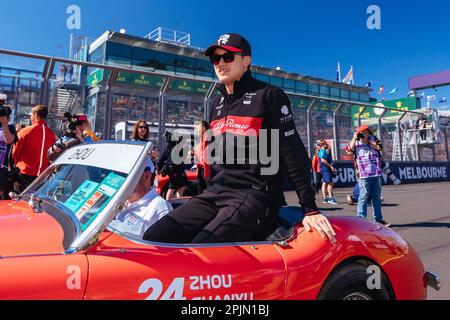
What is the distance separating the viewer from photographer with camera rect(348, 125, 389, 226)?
6.17 meters

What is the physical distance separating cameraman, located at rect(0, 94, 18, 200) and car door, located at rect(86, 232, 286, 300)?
11.6 feet

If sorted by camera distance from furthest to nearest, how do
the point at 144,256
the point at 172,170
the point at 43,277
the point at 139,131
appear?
the point at 172,170, the point at 139,131, the point at 144,256, the point at 43,277

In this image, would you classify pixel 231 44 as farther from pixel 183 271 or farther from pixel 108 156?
pixel 183 271

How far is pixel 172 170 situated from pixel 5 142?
8.62 feet

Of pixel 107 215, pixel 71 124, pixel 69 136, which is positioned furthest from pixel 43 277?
pixel 71 124

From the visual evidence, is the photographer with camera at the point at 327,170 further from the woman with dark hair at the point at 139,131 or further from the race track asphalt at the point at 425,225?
the woman with dark hair at the point at 139,131

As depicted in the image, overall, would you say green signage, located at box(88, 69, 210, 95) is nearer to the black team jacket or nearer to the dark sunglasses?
the dark sunglasses

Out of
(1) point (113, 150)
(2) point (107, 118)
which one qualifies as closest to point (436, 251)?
(1) point (113, 150)

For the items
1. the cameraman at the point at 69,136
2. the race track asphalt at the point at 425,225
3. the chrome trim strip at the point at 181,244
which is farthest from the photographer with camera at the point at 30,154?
the race track asphalt at the point at 425,225

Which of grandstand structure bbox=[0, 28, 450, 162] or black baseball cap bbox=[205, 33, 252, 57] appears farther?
grandstand structure bbox=[0, 28, 450, 162]

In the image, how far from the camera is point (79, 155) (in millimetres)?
2316

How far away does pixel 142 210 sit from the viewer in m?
2.08

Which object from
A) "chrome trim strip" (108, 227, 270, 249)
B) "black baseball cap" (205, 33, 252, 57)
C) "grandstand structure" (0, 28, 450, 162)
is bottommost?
"chrome trim strip" (108, 227, 270, 249)

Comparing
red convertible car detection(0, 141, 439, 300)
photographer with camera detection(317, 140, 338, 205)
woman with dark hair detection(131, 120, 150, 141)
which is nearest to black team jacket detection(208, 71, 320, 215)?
red convertible car detection(0, 141, 439, 300)
